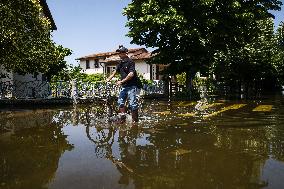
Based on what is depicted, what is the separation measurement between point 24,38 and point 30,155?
1331cm

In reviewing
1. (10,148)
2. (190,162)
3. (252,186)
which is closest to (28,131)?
(10,148)

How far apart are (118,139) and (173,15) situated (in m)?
18.9

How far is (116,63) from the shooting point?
185 feet

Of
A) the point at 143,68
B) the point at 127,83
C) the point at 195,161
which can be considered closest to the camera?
the point at 195,161

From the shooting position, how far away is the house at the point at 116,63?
56375mm

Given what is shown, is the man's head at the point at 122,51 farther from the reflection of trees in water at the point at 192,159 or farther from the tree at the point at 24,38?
the tree at the point at 24,38

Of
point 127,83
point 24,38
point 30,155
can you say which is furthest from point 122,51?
point 24,38

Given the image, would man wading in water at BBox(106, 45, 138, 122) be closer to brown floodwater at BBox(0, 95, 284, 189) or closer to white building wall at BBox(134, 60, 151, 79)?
brown floodwater at BBox(0, 95, 284, 189)

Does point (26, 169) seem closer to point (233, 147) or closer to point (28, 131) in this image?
point (233, 147)

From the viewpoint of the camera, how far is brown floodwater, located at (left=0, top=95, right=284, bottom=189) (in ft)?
13.8

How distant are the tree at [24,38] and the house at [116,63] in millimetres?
27224

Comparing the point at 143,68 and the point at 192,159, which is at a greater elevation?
the point at 143,68

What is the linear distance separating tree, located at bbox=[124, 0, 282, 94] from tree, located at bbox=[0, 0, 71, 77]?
925 cm

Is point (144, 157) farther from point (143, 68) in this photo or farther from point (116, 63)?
point (143, 68)
